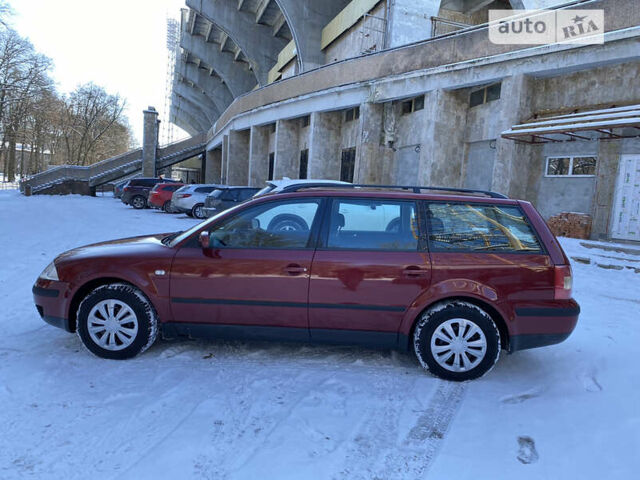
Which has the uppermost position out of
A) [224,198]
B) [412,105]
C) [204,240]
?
[412,105]

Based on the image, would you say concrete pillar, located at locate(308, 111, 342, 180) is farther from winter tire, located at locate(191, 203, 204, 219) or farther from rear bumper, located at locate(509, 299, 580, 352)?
rear bumper, located at locate(509, 299, 580, 352)

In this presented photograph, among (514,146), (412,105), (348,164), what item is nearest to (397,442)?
(514,146)

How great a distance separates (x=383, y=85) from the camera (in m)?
18.7

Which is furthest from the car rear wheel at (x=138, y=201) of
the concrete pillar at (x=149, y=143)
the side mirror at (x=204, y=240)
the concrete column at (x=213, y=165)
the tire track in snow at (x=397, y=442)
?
the tire track in snow at (x=397, y=442)

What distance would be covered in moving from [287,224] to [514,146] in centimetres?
1231

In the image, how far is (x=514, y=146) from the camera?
14.3m

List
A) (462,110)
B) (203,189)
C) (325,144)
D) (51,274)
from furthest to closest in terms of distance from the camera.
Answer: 1. (325,144)
2. (203,189)
3. (462,110)
4. (51,274)

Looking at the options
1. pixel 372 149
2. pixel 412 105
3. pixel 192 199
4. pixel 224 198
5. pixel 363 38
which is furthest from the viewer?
pixel 363 38

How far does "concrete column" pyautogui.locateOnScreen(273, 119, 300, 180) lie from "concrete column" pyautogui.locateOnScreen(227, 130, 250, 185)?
7.29 metres

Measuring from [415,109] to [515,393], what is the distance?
17099 millimetres

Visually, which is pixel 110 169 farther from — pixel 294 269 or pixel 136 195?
pixel 294 269

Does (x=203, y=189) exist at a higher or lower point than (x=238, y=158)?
lower

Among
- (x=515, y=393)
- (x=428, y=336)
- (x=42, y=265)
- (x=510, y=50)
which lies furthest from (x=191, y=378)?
(x=510, y=50)

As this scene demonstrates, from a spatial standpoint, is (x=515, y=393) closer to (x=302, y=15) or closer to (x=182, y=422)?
(x=182, y=422)
